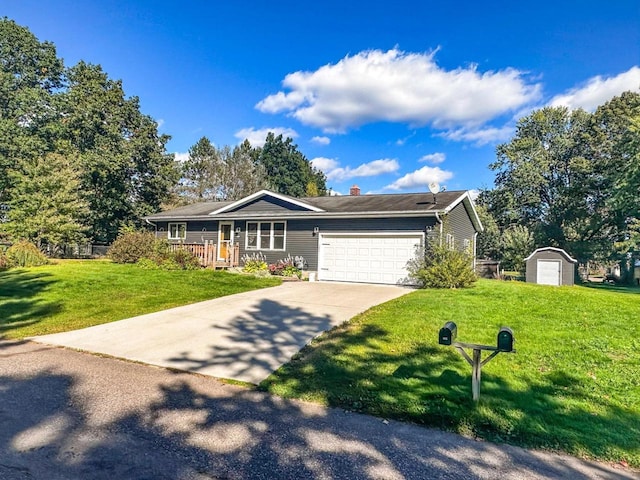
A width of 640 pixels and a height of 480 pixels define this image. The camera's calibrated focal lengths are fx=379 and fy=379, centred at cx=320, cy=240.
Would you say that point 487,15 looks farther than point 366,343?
Yes

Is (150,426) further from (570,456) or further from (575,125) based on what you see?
(575,125)

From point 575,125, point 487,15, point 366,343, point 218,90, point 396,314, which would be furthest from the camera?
point 575,125

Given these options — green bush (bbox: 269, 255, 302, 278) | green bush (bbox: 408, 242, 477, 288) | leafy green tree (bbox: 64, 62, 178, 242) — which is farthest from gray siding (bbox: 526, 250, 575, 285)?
leafy green tree (bbox: 64, 62, 178, 242)

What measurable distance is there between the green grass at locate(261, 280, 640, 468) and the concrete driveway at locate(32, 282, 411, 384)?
53 cm

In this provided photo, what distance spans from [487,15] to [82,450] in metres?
15.4

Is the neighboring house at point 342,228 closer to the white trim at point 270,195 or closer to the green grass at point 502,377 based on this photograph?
the white trim at point 270,195

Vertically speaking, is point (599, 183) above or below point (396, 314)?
above

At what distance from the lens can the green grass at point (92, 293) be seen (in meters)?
7.50

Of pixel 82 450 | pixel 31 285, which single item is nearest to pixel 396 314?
pixel 82 450

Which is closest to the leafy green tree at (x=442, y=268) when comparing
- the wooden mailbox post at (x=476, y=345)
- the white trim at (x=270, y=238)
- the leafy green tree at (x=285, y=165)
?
the white trim at (x=270, y=238)

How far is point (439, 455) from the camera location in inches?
116

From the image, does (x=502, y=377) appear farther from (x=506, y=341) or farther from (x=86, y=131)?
(x=86, y=131)

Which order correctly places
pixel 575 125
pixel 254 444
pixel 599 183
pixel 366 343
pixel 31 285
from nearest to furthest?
pixel 254 444
pixel 366 343
pixel 31 285
pixel 599 183
pixel 575 125

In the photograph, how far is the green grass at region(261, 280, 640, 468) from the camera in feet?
11.3
